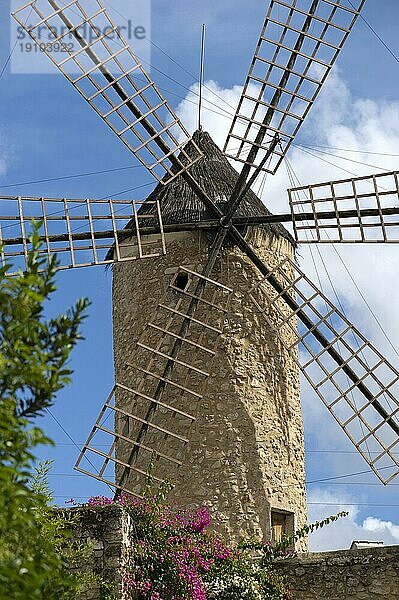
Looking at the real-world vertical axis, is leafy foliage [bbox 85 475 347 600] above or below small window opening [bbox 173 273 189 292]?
below

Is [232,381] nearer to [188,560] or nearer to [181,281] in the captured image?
[181,281]

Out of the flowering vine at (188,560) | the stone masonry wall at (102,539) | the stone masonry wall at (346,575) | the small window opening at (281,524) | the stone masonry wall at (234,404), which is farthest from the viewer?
the small window opening at (281,524)

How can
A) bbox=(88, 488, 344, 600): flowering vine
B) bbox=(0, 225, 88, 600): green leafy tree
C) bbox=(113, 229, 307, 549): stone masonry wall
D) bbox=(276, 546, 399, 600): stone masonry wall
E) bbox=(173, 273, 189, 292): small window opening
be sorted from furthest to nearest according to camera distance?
bbox=(173, 273, 189, 292): small window opening → bbox=(113, 229, 307, 549): stone masonry wall → bbox=(276, 546, 399, 600): stone masonry wall → bbox=(88, 488, 344, 600): flowering vine → bbox=(0, 225, 88, 600): green leafy tree

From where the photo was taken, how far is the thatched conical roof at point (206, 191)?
9320 millimetres

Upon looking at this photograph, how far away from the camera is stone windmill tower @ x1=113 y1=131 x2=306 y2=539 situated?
8.70 meters

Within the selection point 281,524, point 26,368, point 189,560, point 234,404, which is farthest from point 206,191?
point 26,368

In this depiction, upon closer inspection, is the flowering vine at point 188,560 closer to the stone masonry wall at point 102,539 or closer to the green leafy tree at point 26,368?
the stone masonry wall at point 102,539

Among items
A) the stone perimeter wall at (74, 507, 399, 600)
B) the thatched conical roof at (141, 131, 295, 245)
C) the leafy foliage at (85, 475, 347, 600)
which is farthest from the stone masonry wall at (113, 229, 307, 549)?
the stone perimeter wall at (74, 507, 399, 600)

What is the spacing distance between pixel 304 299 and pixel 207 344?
1.08 m

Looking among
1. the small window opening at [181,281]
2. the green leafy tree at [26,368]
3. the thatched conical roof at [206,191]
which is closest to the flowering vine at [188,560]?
the small window opening at [181,281]

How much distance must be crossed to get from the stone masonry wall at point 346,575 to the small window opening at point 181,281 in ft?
8.80

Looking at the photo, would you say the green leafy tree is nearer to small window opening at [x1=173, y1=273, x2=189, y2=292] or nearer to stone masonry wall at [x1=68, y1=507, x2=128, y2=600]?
stone masonry wall at [x1=68, y1=507, x2=128, y2=600]

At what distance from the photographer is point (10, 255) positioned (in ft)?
28.4

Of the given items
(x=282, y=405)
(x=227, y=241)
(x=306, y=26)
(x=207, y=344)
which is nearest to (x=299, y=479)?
(x=282, y=405)
